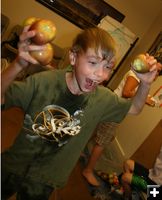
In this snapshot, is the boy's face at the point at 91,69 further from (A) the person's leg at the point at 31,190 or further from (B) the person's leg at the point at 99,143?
(B) the person's leg at the point at 99,143

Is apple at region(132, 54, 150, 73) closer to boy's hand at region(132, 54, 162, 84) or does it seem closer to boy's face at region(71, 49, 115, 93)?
boy's hand at region(132, 54, 162, 84)

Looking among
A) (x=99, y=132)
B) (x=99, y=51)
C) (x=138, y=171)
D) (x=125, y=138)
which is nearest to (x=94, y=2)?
(x=125, y=138)

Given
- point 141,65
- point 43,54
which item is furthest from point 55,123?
point 141,65

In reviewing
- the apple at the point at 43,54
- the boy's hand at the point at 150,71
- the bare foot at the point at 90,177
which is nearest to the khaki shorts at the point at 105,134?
the bare foot at the point at 90,177

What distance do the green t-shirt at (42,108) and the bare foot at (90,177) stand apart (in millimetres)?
1129

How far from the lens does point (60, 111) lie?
109 cm

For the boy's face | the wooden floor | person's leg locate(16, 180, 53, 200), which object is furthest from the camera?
the wooden floor

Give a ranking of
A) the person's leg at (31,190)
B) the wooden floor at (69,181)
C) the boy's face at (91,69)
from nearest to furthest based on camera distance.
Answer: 1. the boy's face at (91,69)
2. the person's leg at (31,190)
3. the wooden floor at (69,181)

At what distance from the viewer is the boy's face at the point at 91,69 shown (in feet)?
3.35

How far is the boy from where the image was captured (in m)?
1.03

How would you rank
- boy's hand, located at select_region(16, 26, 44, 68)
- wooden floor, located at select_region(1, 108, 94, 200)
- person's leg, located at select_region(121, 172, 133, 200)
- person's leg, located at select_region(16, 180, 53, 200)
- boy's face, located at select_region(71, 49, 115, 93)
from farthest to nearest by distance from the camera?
person's leg, located at select_region(121, 172, 133, 200) < wooden floor, located at select_region(1, 108, 94, 200) < person's leg, located at select_region(16, 180, 53, 200) < boy's face, located at select_region(71, 49, 115, 93) < boy's hand, located at select_region(16, 26, 44, 68)

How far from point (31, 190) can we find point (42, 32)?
731mm

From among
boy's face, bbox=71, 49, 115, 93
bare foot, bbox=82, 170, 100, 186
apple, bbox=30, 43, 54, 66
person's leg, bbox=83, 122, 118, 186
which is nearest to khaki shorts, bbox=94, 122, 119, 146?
person's leg, bbox=83, 122, 118, 186

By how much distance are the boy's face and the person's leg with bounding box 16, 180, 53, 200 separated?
0.51 metres
